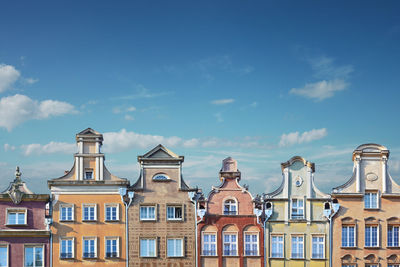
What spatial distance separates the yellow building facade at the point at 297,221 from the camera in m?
55.2

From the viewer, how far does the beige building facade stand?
55.0 metres

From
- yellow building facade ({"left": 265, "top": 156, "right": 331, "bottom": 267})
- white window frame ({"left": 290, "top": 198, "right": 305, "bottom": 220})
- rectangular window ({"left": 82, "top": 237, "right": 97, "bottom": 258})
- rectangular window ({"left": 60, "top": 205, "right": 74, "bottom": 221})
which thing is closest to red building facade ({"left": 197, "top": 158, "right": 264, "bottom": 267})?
yellow building facade ({"left": 265, "top": 156, "right": 331, "bottom": 267})

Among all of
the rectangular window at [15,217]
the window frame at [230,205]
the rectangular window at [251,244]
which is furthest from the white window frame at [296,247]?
the rectangular window at [15,217]

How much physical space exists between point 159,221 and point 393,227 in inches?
816

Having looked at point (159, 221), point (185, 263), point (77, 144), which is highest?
point (77, 144)

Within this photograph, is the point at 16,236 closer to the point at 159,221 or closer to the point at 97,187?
the point at 97,187

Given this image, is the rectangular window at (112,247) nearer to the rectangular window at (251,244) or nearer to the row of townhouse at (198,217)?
the row of townhouse at (198,217)

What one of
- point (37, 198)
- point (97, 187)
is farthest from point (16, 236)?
point (97, 187)

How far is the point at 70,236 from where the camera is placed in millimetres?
54469

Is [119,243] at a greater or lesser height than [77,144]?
lesser

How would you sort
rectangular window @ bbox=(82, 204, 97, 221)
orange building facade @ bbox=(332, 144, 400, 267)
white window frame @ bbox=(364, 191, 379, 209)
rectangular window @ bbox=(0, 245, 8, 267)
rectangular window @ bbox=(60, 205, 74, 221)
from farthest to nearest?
white window frame @ bbox=(364, 191, 379, 209) < orange building facade @ bbox=(332, 144, 400, 267) < rectangular window @ bbox=(82, 204, 97, 221) < rectangular window @ bbox=(60, 205, 74, 221) < rectangular window @ bbox=(0, 245, 8, 267)

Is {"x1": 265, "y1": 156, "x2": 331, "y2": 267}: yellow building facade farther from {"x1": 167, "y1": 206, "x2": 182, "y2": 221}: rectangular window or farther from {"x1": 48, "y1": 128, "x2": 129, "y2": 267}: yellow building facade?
{"x1": 48, "y1": 128, "x2": 129, "y2": 267}: yellow building facade

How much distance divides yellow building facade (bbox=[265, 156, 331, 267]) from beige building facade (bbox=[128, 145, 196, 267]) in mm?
7199

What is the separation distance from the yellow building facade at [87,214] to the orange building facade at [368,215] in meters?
19.2
